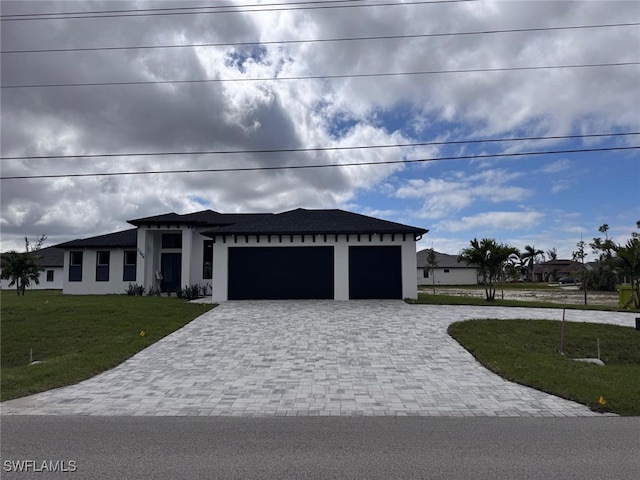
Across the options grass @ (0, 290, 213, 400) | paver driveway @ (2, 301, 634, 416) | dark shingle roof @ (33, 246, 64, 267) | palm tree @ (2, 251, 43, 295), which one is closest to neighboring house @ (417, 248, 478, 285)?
dark shingle roof @ (33, 246, 64, 267)

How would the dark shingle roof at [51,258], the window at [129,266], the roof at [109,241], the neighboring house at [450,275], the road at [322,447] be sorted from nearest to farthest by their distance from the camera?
the road at [322,447], the roof at [109,241], the window at [129,266], the dark shingle roof at [51,258], the neighboring house at [450,275]

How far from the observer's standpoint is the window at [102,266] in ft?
87.1

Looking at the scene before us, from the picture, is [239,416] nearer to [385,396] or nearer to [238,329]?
[385,396]

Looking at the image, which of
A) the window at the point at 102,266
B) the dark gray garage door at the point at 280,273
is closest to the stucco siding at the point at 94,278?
the window at the point at 102,266

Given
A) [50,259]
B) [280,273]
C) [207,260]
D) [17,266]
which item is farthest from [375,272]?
[50,259]

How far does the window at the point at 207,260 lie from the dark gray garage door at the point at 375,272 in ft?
32.3

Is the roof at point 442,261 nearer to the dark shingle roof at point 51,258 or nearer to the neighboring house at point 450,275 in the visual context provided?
Answer: the neighboring house at point 450,275

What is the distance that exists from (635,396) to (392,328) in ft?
22.6

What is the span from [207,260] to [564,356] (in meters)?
20.2

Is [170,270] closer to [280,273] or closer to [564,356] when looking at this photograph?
[280,273]

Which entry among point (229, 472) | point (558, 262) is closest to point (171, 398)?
point (229, 472)

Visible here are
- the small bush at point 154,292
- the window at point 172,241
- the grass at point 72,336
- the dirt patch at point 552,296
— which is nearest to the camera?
the grass at point 72,336

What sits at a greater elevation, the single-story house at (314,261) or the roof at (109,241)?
the roof at (109,241)

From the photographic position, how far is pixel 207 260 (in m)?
26.0
